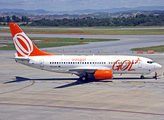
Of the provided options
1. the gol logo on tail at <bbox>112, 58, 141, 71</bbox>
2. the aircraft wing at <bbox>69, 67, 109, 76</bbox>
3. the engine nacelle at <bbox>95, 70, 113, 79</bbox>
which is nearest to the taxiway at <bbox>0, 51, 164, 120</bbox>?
the engine nacelle at <bbox>95, 70, 113, 79</bbox>

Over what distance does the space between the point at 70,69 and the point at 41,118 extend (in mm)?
21798

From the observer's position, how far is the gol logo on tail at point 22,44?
49.4 meters

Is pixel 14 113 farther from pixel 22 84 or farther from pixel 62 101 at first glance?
pixel 22 84

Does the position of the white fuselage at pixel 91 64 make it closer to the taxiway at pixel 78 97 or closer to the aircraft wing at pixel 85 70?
the aircraft wing at pixel 85 70

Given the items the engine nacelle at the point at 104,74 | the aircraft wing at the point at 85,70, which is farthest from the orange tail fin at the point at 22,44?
the engine nacelle at the point at 104,74

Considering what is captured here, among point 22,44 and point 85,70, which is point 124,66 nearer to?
point 85,70

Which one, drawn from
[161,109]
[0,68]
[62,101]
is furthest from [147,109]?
[0,68]

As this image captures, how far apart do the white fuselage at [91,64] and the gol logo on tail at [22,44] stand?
1586 mm

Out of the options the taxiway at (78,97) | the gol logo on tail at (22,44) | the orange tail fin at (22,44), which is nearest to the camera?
the taxiway at (78,97)

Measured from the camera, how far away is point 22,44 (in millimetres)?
49688

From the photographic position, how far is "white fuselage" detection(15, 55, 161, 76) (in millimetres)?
48656

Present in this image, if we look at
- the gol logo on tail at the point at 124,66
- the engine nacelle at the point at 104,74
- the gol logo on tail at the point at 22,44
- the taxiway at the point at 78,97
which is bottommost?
the taxiway at the point at 78,97

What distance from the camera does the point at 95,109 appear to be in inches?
1220

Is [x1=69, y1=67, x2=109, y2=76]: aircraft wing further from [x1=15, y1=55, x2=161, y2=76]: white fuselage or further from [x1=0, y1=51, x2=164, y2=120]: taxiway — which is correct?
[x1=0, y1=51, x2=164, y2=120]: taxiway
